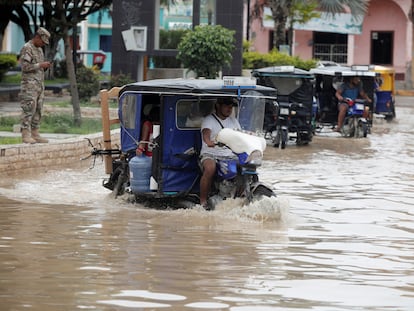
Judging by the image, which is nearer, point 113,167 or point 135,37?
point 113,167

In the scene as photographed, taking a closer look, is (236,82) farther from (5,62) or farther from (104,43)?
(104,43)

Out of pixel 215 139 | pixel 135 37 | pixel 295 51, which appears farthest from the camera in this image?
pixel 295 51

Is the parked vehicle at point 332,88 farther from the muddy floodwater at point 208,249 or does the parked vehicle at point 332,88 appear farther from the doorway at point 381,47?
the doorway at point 381,47

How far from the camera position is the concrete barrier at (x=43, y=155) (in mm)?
15141

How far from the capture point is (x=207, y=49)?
30.0m

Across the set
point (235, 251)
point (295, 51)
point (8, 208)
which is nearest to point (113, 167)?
point (8, 208)

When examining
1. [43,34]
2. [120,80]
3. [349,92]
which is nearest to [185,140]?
[43,34]

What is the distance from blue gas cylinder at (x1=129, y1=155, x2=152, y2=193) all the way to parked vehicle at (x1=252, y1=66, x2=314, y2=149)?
1080 centimetres

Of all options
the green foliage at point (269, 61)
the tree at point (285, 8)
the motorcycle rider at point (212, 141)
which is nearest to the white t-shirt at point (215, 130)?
the motorcycle rider at point (212, 141)

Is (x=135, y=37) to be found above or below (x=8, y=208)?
above

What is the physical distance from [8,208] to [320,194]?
4386 millimetres

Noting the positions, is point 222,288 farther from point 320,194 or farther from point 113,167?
point 320,194

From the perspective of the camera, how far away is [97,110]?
85.6 feet

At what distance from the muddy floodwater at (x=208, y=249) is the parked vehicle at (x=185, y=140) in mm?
294
